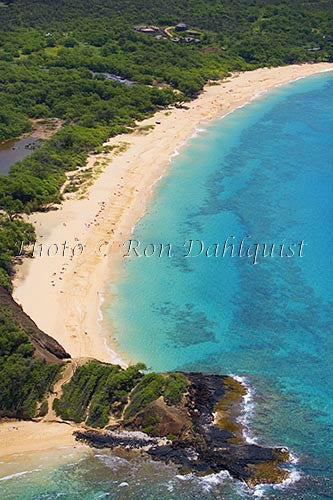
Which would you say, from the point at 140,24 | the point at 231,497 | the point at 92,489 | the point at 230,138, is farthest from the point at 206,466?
the point at 140,24

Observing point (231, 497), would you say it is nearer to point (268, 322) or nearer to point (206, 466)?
point (206, 466)

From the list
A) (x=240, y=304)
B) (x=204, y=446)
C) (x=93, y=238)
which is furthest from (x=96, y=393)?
(x=93, y=238)

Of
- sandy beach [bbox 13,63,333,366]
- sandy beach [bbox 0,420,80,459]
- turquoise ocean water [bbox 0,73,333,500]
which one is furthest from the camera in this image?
sandy beach [bbox 13,63,333,366]

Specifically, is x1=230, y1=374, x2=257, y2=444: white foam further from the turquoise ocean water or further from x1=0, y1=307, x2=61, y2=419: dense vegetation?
x1=0, y1=307, x2=61, y2=419: dense vegetation

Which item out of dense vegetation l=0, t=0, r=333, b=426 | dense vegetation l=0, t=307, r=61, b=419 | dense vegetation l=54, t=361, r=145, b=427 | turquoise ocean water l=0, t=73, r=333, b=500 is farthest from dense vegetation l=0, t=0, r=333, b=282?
dense vegetation l=54, t=361, r=145, b=427

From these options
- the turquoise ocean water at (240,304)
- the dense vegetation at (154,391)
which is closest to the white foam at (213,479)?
the turquoise ocean water at (240,304)
